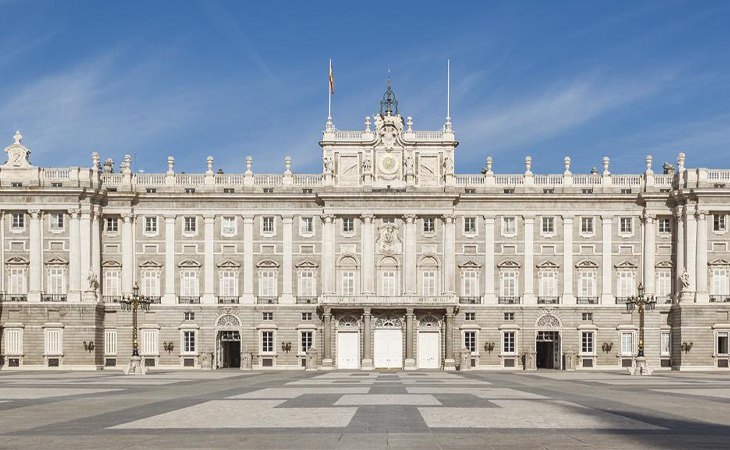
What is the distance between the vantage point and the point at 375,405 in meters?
30.1

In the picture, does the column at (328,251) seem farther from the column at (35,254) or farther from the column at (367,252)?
the column at (35,254)

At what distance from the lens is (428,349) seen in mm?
82500

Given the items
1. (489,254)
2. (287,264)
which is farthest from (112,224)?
(489,254)

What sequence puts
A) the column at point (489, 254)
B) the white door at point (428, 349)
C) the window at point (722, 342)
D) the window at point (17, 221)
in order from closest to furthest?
the window at point (722, 342)
the window at point (17, 221)
the white door at point (428, 349)
the column at point (489, 254)

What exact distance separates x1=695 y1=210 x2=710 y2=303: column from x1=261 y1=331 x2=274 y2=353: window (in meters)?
36.0

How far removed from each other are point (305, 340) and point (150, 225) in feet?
55.3

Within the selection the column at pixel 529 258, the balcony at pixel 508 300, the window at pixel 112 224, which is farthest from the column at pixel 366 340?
the window at pixel 112 224

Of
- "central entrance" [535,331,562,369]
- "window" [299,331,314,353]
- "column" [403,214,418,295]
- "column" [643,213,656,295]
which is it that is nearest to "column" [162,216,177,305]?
"window" [299,331,314,353]

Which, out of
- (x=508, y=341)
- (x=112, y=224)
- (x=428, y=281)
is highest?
(x=112, y=224)

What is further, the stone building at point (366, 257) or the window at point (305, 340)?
the window at point (305, 340)

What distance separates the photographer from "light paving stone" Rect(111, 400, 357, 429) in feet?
78.2

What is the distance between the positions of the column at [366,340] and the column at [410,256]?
4.04 meters

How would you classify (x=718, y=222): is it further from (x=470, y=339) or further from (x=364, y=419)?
(x=364, y=419)

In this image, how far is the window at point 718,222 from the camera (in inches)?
3219
